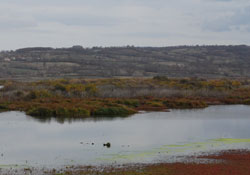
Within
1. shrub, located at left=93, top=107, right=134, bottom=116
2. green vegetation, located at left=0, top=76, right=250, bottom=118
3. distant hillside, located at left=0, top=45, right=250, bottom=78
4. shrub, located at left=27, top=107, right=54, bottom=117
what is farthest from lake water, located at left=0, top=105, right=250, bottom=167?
distant hillside, located at left=0, top=45, right=250, bottom=78

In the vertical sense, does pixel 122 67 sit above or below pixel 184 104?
above

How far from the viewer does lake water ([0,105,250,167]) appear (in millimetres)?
24281

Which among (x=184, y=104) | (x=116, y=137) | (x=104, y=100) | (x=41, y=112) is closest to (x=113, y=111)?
(x=41, y=112)

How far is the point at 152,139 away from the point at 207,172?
32.9ft

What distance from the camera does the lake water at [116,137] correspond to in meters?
24.3

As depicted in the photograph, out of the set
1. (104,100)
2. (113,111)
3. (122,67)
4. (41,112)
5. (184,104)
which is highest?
(122,67)

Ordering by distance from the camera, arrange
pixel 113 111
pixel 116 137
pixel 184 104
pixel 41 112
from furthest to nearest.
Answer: pixel 184 104 → pixel 113 111 → pixel 41 112 → pixel 116 137

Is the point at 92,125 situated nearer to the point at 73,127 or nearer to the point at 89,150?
the point at 73,127

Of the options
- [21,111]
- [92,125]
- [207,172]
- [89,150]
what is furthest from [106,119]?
[207,172]

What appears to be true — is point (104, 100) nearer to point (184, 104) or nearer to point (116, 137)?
point (184, 104)

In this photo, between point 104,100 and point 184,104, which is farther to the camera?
point 184,104

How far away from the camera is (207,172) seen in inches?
822

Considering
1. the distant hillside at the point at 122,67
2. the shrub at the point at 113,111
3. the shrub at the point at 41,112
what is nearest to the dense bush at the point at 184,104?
the shrub at the point at 113,111

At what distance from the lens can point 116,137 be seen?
1228 inches
